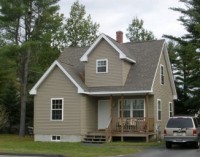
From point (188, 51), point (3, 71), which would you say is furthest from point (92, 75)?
point (3, 71)

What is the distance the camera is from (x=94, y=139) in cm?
3066

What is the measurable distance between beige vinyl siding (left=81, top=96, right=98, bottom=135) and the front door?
34 centimetres

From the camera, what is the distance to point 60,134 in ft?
103

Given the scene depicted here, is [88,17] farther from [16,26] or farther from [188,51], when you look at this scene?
[188,51]

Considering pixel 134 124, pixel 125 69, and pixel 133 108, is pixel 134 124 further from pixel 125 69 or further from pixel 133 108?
pixel 125 69

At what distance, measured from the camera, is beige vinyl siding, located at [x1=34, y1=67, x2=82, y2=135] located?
31.0m

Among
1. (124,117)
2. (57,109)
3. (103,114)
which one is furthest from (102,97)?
(57,109)

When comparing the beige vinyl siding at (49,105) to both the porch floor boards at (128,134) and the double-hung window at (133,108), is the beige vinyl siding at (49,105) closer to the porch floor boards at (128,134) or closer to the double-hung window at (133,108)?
the porch floor boards at (128,134)

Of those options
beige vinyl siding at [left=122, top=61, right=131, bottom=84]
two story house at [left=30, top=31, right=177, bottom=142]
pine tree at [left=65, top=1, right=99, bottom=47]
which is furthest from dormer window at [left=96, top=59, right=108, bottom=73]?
pine tree at [left=65, top=1, right=99, bottom=47]

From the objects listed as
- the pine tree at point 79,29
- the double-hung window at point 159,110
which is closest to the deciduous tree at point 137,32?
the pine tree at point 79,29

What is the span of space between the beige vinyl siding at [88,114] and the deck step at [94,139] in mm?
444

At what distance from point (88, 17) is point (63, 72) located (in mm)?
25265

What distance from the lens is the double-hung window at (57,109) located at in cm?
3162

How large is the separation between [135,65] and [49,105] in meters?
7.22
